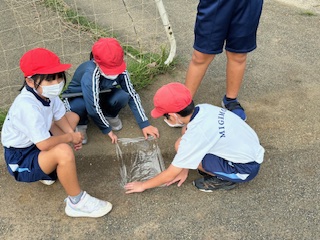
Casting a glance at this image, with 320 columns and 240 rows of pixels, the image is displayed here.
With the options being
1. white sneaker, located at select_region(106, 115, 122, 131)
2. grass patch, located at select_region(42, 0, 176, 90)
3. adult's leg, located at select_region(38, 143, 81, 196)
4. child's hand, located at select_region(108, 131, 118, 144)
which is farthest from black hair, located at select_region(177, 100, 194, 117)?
grass patch, located at select_region(42, 0, 176, 90)

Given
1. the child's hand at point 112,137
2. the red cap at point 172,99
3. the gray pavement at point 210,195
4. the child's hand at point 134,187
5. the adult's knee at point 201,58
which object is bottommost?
the gray pavement at point 210,195

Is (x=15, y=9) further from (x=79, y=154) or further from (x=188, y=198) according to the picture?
(x=188, y=198)

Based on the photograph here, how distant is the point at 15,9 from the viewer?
14.9ft

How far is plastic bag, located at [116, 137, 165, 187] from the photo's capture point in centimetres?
269

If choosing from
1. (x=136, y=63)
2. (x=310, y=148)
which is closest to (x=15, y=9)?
(x=136, y=63)

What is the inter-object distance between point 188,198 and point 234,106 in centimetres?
89

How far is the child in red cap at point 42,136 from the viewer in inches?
82.8

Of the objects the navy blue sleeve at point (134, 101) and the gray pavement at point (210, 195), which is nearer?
the gray pavement at point (210, 195)

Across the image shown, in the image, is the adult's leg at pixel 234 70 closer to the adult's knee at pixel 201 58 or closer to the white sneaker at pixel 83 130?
the adult's knee at pixel 201 58

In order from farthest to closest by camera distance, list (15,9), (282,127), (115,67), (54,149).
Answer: (15,9) < (282,127) < (115,67) < (54,149)

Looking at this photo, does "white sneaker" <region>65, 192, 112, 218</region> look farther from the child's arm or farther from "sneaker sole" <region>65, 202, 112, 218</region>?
the child's arm

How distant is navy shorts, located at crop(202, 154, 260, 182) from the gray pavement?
0.51ft

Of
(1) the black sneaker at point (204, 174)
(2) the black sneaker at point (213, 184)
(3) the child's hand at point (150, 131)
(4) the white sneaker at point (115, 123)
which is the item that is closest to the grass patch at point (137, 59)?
(4) the white sneaker at point (115, 123)

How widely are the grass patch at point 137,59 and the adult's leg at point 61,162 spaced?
1269 mm
